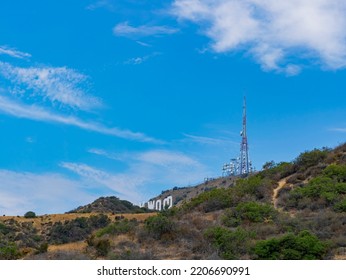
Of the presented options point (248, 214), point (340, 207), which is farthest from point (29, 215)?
point (340, 207)

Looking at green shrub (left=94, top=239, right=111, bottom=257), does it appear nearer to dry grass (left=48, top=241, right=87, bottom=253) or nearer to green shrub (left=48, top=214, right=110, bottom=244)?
dry grass (left=48, top=241, right=87, bottom=253)

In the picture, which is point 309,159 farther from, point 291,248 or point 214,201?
point 291,248

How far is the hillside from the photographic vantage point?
843 inches

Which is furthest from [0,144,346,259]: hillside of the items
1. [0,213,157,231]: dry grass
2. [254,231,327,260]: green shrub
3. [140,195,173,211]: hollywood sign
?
[140,195,173,211]: hollywood sign

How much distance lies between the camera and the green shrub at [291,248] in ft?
67.9

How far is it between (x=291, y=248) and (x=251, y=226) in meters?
6.83

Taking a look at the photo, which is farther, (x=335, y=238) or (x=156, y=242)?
(x=156, y=242)

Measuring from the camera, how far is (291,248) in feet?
69.6

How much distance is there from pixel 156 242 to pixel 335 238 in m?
8.48

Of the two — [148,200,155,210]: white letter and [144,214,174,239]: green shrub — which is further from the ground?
[148,200,155,210]: white letter
